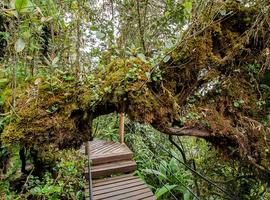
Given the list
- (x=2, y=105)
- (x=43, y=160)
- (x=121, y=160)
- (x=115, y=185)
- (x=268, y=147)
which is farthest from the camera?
(x=121, y=160)

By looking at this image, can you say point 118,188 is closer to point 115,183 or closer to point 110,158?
point 115,183

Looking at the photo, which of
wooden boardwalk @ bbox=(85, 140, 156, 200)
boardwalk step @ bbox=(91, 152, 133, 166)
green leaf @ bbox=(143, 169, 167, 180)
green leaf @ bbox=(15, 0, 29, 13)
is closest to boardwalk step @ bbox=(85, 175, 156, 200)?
wooden boardwalk @ bbox=(85, 140, 156, 200)

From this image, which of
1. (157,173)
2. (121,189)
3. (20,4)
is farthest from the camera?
(157,173)

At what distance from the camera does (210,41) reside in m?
1.75

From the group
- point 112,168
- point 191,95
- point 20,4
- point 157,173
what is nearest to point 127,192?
point 112,168

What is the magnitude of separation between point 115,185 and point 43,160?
1.10 metres

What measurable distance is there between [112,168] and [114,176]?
15 centimetres

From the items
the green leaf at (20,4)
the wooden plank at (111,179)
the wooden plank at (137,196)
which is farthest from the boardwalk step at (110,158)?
the green leaf at (20,4)

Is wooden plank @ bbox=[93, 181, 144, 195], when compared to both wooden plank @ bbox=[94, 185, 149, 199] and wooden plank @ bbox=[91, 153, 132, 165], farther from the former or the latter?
wooden plank @ bbox=[91, 153, 132, 165]

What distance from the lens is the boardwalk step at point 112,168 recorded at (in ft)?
11.1

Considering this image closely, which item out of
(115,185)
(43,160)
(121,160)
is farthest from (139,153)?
(43,160)

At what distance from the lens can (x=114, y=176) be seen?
3584 millimetres

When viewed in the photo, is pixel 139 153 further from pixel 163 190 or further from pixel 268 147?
pixel 268 147

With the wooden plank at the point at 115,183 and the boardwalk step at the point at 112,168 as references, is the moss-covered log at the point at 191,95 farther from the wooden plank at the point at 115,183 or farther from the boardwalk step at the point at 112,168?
the boardwalk step at the point at 112,168
